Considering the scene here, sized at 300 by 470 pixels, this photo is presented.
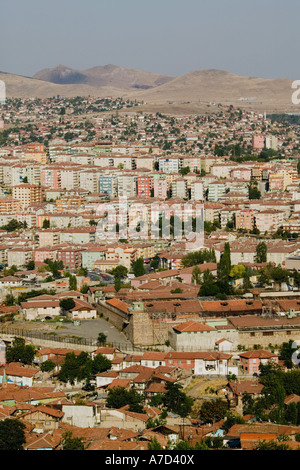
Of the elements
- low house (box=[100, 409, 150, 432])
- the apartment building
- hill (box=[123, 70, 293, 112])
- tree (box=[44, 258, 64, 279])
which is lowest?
tree (box=[44, 258, 64, 279])

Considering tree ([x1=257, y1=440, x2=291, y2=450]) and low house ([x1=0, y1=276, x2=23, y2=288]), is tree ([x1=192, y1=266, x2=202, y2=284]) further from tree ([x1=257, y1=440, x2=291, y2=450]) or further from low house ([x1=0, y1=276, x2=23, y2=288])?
tree ([x1=257, y1=440, x2=291, y2=450])

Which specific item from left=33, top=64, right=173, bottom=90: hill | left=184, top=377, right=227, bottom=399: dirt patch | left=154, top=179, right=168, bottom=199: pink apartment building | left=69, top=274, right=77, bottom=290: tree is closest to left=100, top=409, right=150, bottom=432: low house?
left=184, top=377, right=227, bottom=399: dirt patch

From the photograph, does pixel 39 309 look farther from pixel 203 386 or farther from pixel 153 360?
pixel 203 386

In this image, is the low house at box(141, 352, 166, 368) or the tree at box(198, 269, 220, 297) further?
the tree at box(198, 269, 220, 297)

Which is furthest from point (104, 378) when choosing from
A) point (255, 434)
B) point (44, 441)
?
point (255, 434)

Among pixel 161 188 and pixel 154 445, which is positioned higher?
pixel 161 188

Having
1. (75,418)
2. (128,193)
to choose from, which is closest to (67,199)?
(128,193)

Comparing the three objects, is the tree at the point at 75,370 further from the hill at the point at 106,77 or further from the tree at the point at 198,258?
the hill at the point at 106,77
